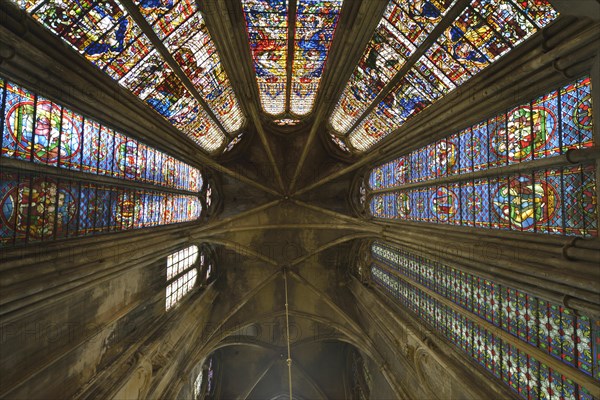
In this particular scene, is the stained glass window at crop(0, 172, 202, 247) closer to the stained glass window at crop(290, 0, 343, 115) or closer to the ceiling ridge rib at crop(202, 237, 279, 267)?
the ceiling ridge rib at crop(202, 237, 279, 267)

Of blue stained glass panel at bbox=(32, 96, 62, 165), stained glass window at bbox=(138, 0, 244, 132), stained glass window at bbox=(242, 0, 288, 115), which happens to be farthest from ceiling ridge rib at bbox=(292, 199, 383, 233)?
blue stained glass panel at bbox=(32, 96, 62, 165)

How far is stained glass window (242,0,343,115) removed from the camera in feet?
22.7

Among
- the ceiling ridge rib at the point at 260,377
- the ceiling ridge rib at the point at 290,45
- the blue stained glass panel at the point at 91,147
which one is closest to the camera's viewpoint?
the blue stained glass panel at the point at 91,147

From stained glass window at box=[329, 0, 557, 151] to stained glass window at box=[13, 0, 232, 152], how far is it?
412cm

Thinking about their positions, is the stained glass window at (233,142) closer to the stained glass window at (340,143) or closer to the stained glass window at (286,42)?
the stained glass window at (286,42)

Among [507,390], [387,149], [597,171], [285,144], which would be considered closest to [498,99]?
[597,171]

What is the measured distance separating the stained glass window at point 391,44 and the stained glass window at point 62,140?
642 centimetres

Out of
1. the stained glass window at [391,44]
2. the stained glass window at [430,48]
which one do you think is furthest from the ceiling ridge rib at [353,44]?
the stained glass window at [430,48]

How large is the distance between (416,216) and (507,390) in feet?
15.3

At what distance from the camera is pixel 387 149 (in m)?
9.06

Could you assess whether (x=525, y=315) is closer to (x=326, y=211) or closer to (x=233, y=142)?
(x=326, y=211)

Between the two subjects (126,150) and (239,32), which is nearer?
(239,32)

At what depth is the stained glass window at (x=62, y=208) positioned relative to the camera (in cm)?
455

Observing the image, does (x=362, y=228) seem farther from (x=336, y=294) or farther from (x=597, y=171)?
(x=597, y=171)
